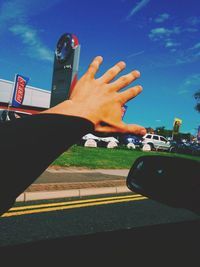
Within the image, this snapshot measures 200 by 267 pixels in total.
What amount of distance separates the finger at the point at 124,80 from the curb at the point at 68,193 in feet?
17.1

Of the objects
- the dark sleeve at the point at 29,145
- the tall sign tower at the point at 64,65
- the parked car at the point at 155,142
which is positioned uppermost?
the tall sign tower at the point at 64,65

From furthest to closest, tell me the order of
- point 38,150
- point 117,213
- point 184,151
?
point 184,151
point 117,213
point 38,150

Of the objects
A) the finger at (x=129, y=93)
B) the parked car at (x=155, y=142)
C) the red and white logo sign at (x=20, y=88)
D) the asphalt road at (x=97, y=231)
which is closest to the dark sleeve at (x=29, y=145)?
the finger at (x=129, y=93)

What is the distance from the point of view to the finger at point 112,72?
112 centimetres

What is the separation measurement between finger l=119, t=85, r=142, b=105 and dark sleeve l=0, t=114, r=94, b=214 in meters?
0.20

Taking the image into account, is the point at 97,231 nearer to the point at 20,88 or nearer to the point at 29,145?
the point at 29,145

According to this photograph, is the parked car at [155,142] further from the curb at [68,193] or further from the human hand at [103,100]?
the human hand at [103,100]

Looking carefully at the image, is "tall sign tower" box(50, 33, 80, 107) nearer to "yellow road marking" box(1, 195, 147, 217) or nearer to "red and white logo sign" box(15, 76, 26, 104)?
"red and white logo sign" box(15, 76, 26, 104)

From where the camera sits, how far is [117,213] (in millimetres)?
5477

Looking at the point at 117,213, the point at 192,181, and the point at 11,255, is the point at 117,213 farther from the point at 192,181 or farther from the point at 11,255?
the point at 192,181

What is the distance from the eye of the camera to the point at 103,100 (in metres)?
1.04

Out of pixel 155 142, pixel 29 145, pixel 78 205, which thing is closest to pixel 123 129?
pixel 29 145

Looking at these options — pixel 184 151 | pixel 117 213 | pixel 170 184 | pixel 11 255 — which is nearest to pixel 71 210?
pixel 117 213

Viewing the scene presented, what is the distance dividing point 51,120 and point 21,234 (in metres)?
3.46
